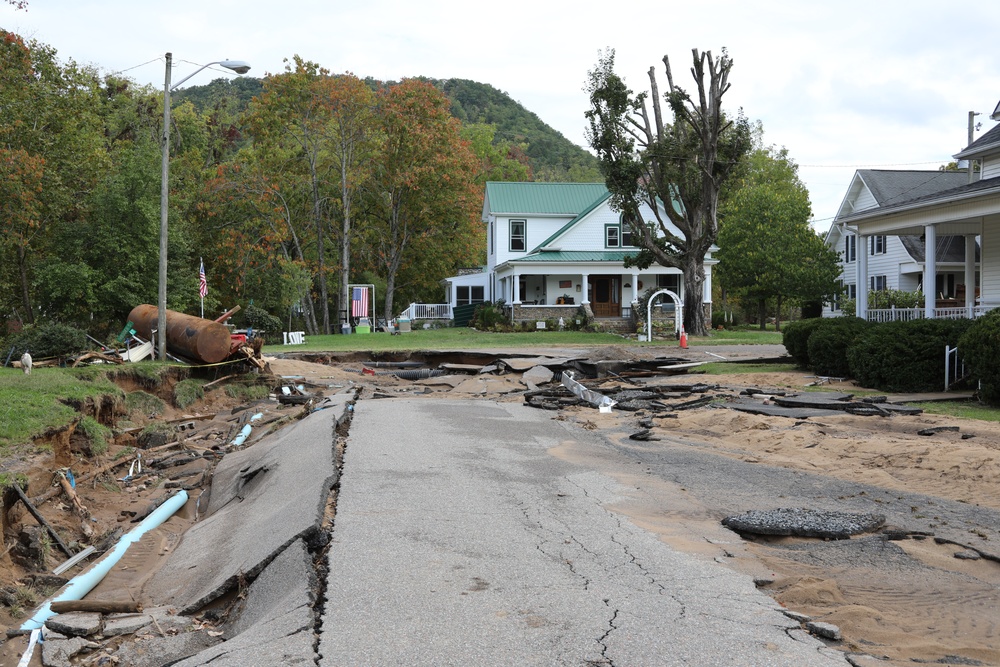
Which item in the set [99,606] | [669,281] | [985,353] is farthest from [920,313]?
[669,281]

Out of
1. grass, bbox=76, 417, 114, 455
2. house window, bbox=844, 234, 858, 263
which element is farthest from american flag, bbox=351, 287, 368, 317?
grass, bbox=76, 417, 114, 455

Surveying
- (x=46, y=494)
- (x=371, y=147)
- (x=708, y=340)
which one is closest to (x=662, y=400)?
(x=46, y=494)

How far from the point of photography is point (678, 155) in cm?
3644

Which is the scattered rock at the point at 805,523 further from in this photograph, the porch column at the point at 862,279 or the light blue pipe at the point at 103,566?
the porch column at the point at 862,279

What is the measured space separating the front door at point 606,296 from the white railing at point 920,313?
2415 centimetres

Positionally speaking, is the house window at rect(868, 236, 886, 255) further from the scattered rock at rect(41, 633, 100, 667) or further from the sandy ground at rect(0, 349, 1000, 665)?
the scattered rock at rect(41, 633, 100, 667)

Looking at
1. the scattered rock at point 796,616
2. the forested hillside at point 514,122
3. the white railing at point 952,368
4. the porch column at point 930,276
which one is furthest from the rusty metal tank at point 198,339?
the forested hillside at point 514,122

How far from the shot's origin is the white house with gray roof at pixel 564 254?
45.2m

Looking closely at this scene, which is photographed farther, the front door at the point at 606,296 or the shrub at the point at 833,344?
the front door at the point at 606,296

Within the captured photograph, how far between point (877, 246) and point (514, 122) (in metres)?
77.9

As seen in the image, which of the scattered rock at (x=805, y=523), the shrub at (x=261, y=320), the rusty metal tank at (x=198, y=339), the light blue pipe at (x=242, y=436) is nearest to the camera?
the scattered rock at (x=805, y=523)

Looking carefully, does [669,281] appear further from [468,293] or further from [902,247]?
[468,293]

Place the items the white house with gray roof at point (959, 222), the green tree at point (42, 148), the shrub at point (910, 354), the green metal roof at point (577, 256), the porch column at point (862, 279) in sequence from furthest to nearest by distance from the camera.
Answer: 1. the green metal roof at point (577, 256)
2. the green tree at point (42, 148)
3. the porch column at point (862, 279)
4. the white house with gray roof at point (959, 222)
5. the shrub at point (910, 354)

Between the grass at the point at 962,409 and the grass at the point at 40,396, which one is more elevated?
the grass at the point at 40,396
